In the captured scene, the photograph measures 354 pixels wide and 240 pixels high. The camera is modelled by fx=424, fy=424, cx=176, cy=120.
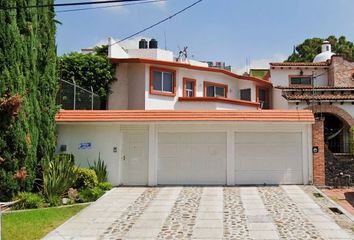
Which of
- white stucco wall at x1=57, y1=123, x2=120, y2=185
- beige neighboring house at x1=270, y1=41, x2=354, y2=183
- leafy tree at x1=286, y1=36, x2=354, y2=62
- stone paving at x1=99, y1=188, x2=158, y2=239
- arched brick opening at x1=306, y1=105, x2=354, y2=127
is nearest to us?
stone paving at x1=99, y1=188, x2=158, y2=239

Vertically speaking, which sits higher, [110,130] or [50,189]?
[110,130]

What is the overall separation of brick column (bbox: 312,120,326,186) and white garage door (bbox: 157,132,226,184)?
12.4 feet

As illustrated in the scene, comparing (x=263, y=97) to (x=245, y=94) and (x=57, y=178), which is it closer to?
(x=245, y=94)

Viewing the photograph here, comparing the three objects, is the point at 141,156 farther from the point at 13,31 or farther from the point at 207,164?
the point at 13,31

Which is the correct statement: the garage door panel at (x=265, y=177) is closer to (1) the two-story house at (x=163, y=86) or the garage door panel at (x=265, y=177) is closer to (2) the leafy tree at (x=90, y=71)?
(1) the two-story house at (x=163, y=86)

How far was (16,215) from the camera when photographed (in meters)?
12.4

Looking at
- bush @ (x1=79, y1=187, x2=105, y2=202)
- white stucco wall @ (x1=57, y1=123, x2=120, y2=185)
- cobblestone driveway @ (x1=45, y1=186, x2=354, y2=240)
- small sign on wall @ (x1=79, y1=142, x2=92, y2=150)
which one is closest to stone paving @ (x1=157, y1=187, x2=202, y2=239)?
cobblestone driveway @ (x1=45, y1=186, x2=354, y2=240)

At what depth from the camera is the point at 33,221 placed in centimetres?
1162

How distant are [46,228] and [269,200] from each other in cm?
746

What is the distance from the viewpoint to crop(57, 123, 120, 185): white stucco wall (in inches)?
717

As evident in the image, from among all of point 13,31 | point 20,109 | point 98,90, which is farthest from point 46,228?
point 98,90

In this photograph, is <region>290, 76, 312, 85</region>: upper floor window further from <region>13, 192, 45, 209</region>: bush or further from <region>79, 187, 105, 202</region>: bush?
<region>13, 192, 45, 209</region>: bush

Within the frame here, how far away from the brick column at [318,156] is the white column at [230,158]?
3.36 meters

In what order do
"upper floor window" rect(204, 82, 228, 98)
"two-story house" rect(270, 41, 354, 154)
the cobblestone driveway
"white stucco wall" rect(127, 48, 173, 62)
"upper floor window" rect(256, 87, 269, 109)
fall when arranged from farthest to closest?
"white stucco wall" rect(127, 48, 173, 62), "upper floor window" rect(256, 87, 269, 109), "upper floor window" rect(204, 82, 228, 98), "two-story house" rect(270, 41, 354, 154), the cobblestone driveway
